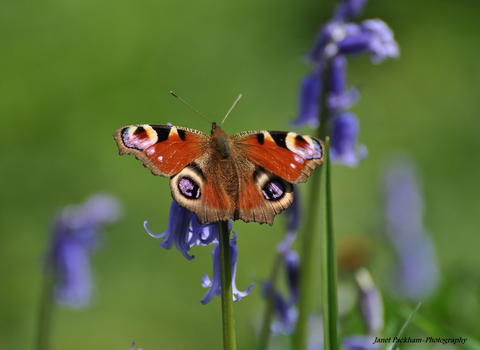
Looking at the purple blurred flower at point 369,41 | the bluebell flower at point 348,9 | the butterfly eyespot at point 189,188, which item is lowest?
the butterfly eyespot at point 189,188

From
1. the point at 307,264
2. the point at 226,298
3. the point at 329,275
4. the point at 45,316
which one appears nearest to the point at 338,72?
the point at 307,264

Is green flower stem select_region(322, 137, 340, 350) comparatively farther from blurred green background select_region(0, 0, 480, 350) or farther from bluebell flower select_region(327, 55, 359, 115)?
blurred green background select_region(0, 0, 480, 350)

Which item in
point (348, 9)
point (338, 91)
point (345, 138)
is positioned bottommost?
point (345, 138)

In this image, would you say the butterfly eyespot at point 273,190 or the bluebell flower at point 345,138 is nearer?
the butterfly eyespot at point 273,190

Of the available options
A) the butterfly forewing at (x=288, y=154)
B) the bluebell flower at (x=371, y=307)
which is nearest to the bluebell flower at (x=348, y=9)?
the butterfly forewing at (x=288, y=154)

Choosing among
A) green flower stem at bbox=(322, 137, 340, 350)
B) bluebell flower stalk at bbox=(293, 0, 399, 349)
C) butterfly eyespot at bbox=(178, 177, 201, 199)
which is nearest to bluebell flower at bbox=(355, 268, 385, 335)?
bluebell flower stalk at bbox=(293, 0, 399, 349)

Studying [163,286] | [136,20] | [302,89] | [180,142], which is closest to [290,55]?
[136,20]

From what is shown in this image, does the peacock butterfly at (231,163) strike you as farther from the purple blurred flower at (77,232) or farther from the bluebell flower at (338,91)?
the purple blurred flower at (77,232)

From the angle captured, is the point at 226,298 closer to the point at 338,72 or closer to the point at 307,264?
the point at 307,264

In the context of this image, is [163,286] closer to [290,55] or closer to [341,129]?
[341,129]
